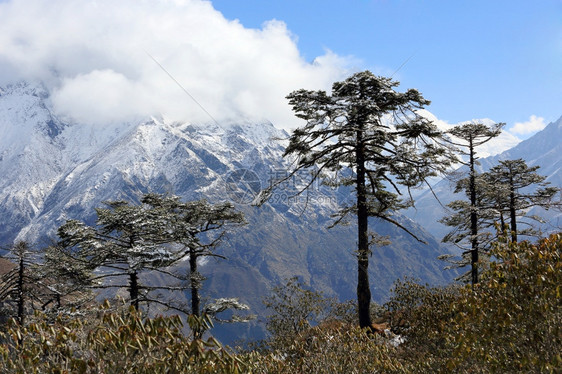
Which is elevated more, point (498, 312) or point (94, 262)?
point (94, 262)

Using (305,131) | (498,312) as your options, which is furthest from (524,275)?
(305,131)

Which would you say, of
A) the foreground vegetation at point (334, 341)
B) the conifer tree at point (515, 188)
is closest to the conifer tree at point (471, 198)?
the conifer tree at point (515, 188)

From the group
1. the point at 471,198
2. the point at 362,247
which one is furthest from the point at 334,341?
the point at 471,198

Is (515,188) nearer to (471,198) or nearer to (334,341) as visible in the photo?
(471,198)

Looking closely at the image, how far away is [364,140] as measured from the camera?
43.9 ft

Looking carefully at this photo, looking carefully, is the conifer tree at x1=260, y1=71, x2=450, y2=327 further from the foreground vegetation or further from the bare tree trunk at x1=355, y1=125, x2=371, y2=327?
the foreground vegetation

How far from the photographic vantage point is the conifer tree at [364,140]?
12617mm

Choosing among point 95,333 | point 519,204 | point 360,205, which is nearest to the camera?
point 95,333

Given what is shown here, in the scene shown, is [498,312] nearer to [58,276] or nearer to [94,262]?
[94,262]

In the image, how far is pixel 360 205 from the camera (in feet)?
47.7

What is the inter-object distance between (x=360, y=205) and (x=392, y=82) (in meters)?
4.29

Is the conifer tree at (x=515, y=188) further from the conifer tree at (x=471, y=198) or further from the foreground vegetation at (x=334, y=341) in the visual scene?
the foreground vegetation at (x=334, y=341)

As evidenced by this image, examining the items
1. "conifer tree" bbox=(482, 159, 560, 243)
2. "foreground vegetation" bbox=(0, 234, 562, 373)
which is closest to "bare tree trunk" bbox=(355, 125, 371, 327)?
"foreground vegetation" bbox=(0, 234, 562, 373)

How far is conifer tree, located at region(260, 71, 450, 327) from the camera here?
12.6 m
